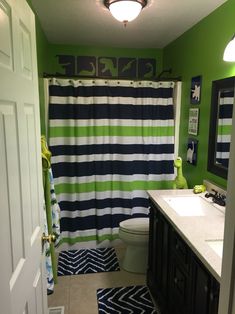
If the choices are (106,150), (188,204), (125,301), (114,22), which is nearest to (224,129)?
(188,204)

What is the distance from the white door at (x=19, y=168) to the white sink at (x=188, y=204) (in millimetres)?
1211

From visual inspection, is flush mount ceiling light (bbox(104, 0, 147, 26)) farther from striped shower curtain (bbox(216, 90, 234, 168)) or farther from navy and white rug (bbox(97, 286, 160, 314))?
navy and white rug (bbox(97, 286, 160, 314))

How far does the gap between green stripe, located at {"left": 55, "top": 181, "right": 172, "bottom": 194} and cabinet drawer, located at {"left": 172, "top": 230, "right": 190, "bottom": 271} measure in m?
1.28

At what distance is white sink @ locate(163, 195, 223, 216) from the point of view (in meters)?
2.16

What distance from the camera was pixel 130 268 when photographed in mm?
2717

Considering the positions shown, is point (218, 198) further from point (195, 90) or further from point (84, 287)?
point (84, 287)

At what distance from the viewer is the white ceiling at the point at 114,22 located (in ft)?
7.06

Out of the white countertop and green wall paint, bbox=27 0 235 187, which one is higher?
green wall paint, bbox=27 0 235 187

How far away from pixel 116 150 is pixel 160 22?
1.34m

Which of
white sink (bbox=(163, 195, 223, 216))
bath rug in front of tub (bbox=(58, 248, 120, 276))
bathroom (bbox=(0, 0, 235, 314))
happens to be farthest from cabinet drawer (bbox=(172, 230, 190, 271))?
bath rug in front of tub (bbox=(58, 248, 120, 276))

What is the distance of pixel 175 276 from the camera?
1.83m

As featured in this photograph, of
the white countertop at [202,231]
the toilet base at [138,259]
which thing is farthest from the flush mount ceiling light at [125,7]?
the toilet base at [138,259]

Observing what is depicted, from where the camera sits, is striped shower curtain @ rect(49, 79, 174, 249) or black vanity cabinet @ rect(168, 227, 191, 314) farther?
striped shower curtain @ rect(49, 79, 174, 249)

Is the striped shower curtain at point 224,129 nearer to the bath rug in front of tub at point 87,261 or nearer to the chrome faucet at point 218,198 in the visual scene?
the chrome faucet at point 218,198
